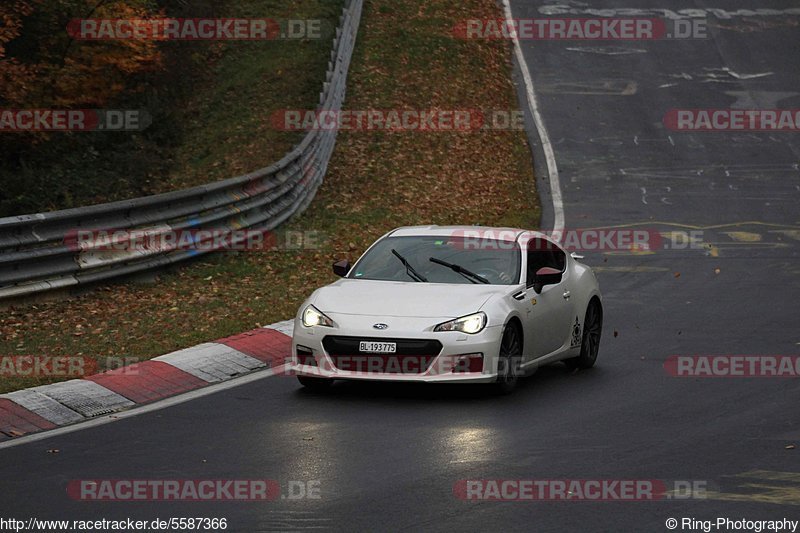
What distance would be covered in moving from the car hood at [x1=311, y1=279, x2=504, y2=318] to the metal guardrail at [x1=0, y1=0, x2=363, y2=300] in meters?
4.75

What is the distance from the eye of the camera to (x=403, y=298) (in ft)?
39.2

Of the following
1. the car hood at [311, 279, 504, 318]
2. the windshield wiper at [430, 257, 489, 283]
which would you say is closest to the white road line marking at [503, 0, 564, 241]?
the windshield wiper at [430, 257, 489, 283]

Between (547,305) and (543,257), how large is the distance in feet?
2.49

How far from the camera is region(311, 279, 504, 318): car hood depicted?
11.7 meters

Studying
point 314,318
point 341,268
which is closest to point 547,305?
point 341,268

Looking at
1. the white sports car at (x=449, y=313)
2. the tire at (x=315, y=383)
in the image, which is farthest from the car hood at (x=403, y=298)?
the tire at (x=315, y=383)

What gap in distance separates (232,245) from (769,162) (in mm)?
15912

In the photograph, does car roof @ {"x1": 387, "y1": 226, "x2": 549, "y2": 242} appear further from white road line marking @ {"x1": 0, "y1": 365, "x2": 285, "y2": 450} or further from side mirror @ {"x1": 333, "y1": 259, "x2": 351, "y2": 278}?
white road line marking @ {"x1": 0, "y1": 365, "x2": 285, "y2": 450}

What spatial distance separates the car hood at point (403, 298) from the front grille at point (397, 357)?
0.93 ft

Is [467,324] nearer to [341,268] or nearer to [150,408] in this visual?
→ [341,268]

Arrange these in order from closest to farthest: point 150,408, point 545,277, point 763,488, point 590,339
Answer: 1. point 763,488
2. point 150,408
3. point 545,277
4. point 590,339

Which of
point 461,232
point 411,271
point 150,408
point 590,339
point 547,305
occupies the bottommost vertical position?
point 150,408

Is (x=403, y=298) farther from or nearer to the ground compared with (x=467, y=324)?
farther from the ground

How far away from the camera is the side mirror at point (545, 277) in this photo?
12.5 metres
